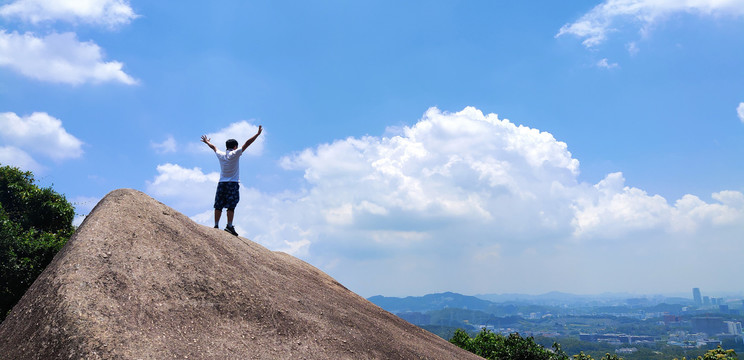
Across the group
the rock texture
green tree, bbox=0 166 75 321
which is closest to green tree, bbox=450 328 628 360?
the rock texture

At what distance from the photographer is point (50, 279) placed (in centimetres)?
921

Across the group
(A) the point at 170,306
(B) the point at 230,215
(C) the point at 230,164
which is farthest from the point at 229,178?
(A) the point at 170,306

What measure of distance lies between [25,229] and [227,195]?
1775 centimetres

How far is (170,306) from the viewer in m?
9.38

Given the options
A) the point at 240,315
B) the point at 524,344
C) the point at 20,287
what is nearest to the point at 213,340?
the point at 240,315

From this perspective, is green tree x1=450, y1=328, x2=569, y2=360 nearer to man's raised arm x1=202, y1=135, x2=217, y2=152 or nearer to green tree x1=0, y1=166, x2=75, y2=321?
man's raised arm x1=202, y1=135, x2=217, y2=152

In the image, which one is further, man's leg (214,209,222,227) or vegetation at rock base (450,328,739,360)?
vegetation at rock base (450,328,739,360)

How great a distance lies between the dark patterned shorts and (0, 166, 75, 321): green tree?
13.8 m

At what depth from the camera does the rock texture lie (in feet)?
26.7

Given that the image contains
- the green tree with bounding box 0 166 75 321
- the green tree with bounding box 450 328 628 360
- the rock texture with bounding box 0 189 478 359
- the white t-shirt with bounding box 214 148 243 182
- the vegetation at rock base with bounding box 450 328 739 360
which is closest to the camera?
the rock texture with bounding box 0 189 478 359

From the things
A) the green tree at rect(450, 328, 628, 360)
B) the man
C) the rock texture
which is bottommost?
the green tree at rect(450, 328, 628, 360)

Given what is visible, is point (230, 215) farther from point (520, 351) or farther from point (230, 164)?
point (520, 351)

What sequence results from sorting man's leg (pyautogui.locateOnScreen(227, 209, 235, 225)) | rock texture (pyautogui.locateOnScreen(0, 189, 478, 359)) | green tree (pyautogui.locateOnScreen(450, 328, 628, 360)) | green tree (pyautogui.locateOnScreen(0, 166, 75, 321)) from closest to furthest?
rock texture (pyautogui.locateOnScreen(0, 189, 478, 359)) < man's leg (pyautogui.locateOnScreen(227, 209, 235, 225)) < green tree (pyautogui.locateOnScreen(450, 328, 628, 360)) < green tree (pyautogui.locateOnScreen(0, 166, 75, 321))

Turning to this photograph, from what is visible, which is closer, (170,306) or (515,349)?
(170,306)
